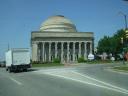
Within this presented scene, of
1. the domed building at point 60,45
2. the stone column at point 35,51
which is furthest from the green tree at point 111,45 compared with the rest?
the stone column at point 35,51

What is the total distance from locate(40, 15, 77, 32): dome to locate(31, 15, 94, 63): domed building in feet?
14.7

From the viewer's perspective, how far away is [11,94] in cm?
1692

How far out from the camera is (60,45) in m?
148

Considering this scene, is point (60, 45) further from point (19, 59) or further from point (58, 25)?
point (19, 59)

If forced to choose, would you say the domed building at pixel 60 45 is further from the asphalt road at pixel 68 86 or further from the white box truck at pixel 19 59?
the asphalt road at pixel 68 86

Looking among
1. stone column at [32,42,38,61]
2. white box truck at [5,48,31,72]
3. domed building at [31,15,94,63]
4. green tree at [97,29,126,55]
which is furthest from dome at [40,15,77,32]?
white box truck at [5,48,31,72]

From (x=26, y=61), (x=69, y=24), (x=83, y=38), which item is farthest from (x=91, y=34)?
(x=26, y=61)

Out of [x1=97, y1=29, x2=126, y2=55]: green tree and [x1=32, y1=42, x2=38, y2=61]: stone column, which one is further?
[x1=32, y1=42, x2=38, y2=61]: stone column

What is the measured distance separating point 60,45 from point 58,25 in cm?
1031

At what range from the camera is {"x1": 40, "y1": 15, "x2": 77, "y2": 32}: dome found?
153125 millimetres

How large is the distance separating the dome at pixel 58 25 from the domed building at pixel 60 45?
4474 mm

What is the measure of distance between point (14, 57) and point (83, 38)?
329ft

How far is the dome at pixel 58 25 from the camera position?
153 metres

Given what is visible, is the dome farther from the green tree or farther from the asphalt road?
the asphalt road
